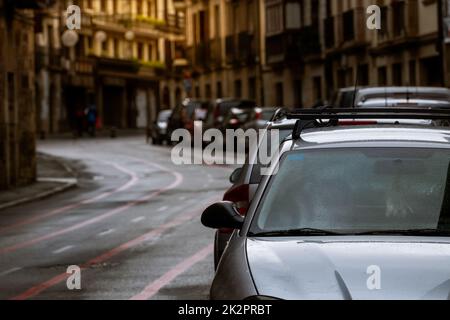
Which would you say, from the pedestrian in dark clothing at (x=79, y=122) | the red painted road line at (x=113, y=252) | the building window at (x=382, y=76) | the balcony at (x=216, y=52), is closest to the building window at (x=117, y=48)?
the pedestrian in dark clothing at (x=79, y=122)

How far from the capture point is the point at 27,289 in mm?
12914

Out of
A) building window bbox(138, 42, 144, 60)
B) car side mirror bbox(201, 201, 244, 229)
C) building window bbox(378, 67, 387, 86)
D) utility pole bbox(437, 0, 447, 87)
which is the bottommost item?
car side mirror bbox(201, 201, 244, 229)

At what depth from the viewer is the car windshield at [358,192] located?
7.24m

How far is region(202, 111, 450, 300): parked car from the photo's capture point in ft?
20.8

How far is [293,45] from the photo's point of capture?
189 feet

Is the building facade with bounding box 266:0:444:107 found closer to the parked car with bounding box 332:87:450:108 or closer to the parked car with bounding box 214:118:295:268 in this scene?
the parked car with bounding box 332:87:450:108

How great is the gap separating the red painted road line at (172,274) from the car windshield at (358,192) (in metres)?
4.55

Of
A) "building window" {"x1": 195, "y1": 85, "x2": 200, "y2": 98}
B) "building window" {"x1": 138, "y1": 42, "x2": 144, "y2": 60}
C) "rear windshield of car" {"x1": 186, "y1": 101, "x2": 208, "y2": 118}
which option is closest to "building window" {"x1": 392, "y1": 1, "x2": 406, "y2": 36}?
"rear windshield of car" {"x1": 186, "y1": 101, "x2": 208, "y2": 118}

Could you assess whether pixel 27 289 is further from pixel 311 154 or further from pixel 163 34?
pixel 163 34

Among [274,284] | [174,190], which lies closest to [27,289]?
[274,284]

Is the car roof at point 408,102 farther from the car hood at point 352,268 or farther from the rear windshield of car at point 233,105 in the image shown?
the rear windshield of car at point 233,105

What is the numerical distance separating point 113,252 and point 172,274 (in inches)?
109

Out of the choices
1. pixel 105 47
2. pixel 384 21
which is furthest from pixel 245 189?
pixel 105 47

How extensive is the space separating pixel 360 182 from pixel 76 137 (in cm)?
6521
